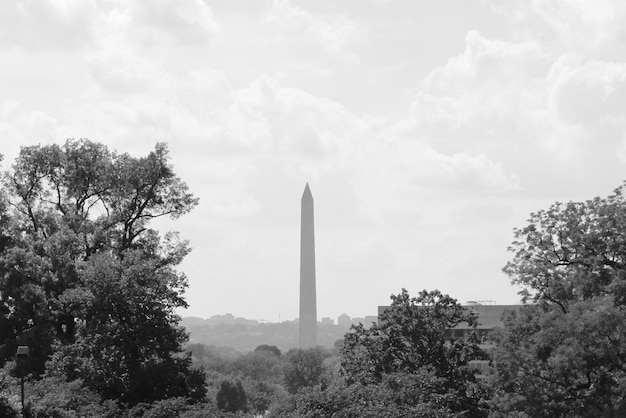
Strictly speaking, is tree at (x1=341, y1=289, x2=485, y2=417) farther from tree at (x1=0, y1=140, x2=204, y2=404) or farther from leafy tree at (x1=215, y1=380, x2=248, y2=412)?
leafy tree at (x1=215, y1=380, x2=248, y2=412)

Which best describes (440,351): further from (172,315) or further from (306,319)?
(306,319)

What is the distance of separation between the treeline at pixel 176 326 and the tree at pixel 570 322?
0.18 feet

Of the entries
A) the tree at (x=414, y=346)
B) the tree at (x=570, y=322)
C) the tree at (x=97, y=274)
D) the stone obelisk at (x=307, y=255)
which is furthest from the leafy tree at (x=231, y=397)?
the tree at (x=570, y=322)

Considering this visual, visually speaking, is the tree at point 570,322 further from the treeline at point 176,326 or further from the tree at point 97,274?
the tree at point 97,274

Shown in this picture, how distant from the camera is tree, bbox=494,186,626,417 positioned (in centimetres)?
2947

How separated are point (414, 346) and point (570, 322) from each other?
1346cm

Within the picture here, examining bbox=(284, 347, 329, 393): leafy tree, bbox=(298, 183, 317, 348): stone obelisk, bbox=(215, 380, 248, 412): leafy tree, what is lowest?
bbox=(215, 380, 248, 412): leafy tree

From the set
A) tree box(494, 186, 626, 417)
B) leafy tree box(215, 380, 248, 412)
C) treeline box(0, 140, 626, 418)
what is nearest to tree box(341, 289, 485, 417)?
treeline box(0, 140, 626, 418)

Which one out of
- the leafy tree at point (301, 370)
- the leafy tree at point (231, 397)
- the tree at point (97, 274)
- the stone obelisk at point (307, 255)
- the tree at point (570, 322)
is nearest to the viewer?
the tree at point (570, 322)

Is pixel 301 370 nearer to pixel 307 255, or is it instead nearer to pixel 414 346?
pixel 307 255

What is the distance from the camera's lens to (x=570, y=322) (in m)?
30.2

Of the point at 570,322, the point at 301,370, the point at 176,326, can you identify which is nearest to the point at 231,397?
the point at 301,370

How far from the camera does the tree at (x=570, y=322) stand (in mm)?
29469

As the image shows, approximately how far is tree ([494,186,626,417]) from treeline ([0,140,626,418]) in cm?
6
